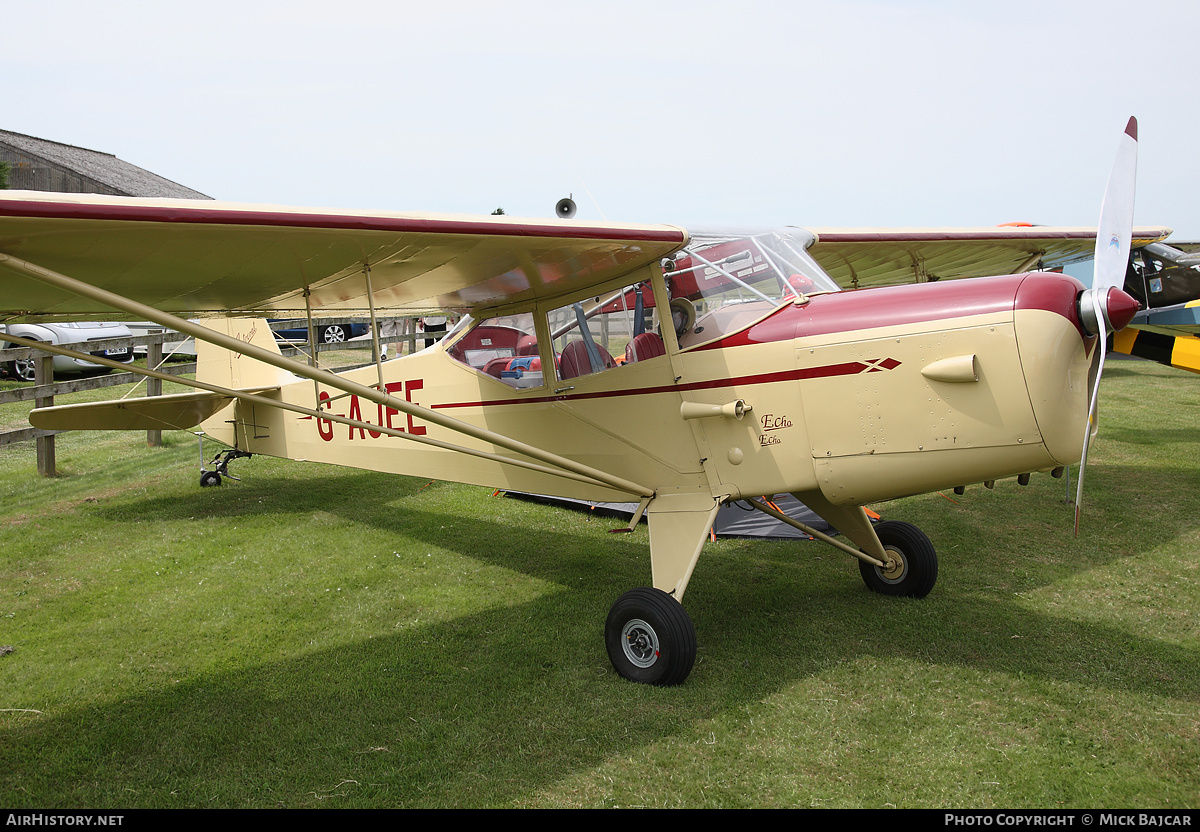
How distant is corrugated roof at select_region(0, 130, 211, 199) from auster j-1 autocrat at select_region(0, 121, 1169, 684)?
26.5m

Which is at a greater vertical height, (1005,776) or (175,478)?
(175,478)

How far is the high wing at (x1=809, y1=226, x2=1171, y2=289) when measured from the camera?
20.1 ft

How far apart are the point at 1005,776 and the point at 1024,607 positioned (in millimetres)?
2145

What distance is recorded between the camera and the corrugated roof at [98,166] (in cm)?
2894

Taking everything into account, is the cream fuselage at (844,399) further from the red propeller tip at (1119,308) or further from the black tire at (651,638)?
the black tire at (651,638)

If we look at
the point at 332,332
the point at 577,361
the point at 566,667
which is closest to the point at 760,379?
the point at 577,361

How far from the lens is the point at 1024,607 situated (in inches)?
197

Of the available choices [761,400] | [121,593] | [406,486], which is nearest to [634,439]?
[761,400]

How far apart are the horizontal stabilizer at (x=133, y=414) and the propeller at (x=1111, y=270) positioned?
6383 mm

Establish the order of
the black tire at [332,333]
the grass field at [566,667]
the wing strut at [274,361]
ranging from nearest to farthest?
the wing strut at [274,361], the grass field at [566,667], the black tire at [332,333]

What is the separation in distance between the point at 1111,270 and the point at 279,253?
13.3ft

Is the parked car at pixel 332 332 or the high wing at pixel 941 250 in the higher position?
the parked car at pixel 332 332

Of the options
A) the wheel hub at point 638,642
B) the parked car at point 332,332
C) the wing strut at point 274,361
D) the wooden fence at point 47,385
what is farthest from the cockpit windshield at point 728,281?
the parked car at point 332,332

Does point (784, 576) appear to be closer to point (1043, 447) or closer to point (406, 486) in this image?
point (1043, 447)
